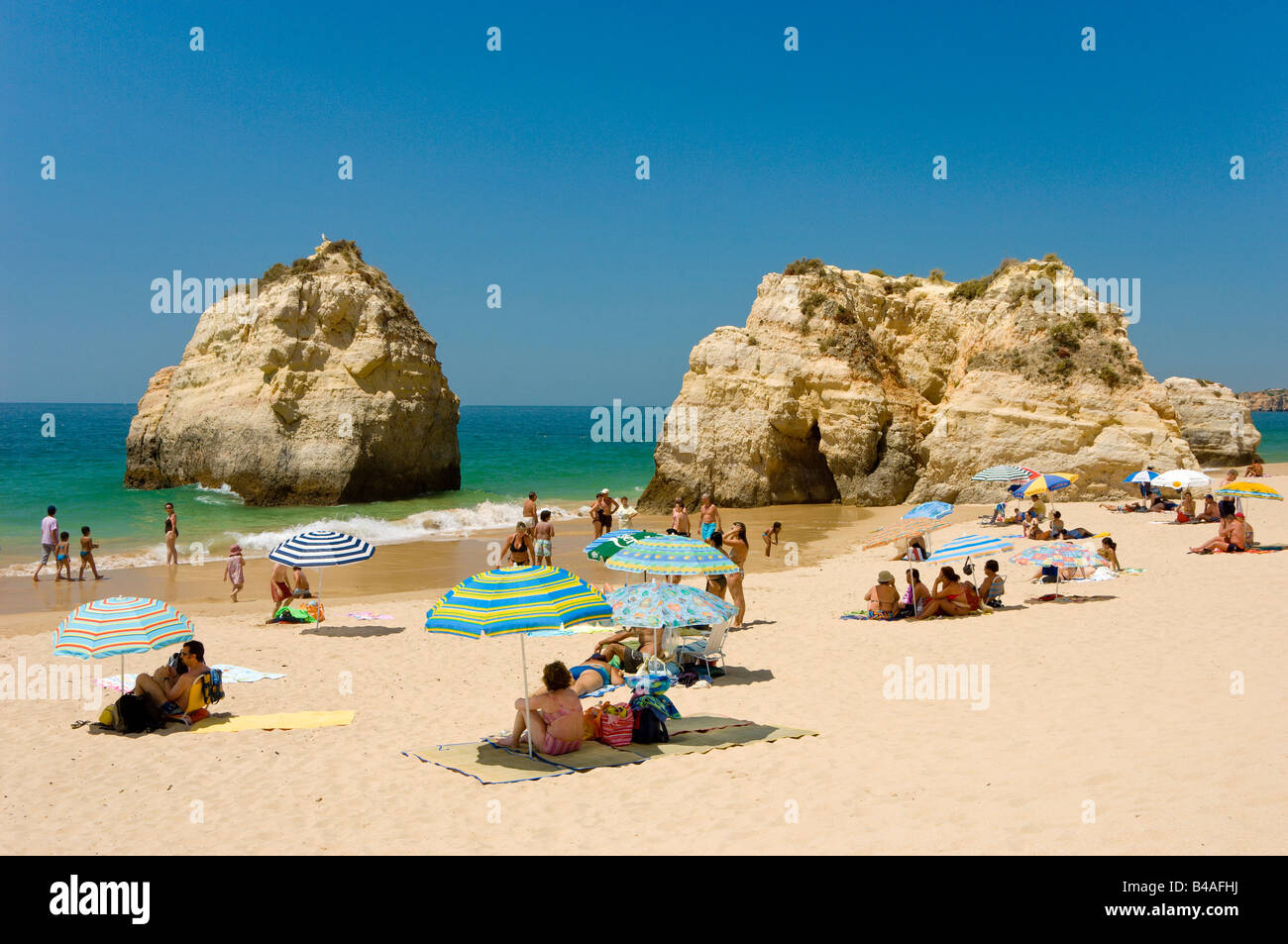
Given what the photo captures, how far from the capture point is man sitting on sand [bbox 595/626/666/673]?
31.9 ft

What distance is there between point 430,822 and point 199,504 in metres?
28.7

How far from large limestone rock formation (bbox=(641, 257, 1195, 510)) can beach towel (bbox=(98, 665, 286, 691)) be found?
19557 mm

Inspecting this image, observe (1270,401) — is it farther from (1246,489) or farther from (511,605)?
(511,605)

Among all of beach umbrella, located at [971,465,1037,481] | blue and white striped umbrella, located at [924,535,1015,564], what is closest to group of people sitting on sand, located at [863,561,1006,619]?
blue and white striped umbrella, located at [924,535,1015,564]

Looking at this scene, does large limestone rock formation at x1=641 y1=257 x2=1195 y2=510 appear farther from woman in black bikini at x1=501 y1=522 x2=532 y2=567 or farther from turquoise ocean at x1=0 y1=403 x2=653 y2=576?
woman in black bikini at x1=501 y1=522 x2=532 y2=567

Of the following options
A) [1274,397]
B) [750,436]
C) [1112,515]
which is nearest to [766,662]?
[1112,515]

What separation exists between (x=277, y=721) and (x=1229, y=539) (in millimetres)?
15488

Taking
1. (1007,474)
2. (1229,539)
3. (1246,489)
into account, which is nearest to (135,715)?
(1229,539)

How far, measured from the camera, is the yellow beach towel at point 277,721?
841cm

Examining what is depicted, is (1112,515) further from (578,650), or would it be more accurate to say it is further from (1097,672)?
(578,650)

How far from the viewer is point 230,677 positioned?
10.3 meters

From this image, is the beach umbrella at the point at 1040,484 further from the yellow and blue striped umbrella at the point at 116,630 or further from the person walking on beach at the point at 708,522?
the yellow and blue striped umbrella at the point at 116,630

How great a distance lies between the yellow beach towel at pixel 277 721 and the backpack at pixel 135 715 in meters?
0.35

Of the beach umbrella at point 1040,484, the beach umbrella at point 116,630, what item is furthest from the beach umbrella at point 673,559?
the beach umbrella at point 1040,484
